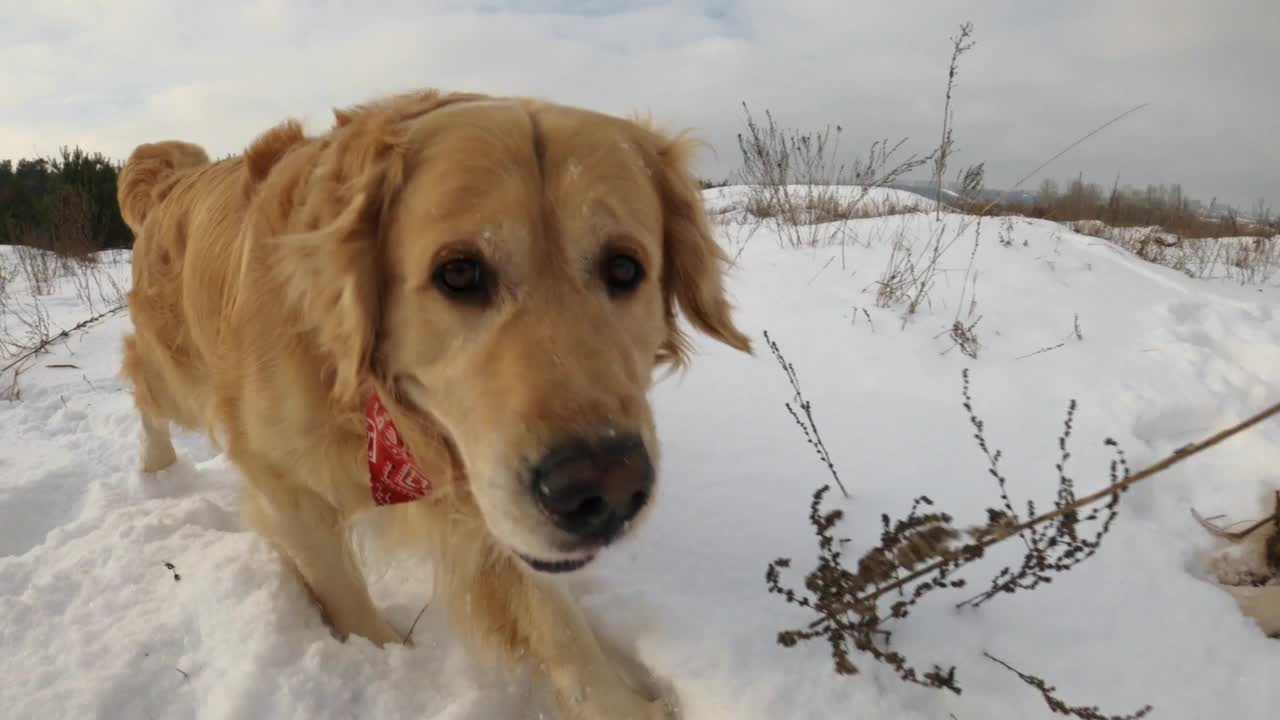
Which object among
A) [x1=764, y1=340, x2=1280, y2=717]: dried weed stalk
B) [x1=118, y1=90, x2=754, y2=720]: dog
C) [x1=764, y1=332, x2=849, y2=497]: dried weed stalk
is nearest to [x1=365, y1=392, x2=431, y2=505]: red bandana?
[x1=118, y1=90, x2=754, y2=720]: dog

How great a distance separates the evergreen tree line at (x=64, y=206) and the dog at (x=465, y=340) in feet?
34.1

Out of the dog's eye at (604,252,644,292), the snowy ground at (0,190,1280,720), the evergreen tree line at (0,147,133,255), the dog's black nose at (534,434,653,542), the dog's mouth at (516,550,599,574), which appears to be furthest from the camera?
the evergreen tree line at (0,147,133,255)

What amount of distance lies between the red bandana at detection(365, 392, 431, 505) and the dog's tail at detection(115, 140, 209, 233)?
6.12ft

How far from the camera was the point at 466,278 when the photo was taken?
1.37m

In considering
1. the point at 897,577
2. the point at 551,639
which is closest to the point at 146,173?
the point at 551,639

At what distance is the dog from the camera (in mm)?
1201

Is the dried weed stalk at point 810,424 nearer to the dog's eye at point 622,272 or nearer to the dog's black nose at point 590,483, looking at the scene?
the dog's eye at point 622,272

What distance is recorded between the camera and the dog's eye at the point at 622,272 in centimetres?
147

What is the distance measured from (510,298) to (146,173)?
7.89ft

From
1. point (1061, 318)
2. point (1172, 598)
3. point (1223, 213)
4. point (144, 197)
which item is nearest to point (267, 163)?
point (144, 197)

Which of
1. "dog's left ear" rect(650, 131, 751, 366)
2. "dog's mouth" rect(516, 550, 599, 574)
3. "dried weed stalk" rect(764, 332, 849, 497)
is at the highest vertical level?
"dog's left ear" rect(650, 131, 751, 366)

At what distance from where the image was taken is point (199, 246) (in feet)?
6.75

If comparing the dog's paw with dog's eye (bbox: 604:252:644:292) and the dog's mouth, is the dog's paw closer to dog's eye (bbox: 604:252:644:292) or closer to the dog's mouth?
the dog's mouth

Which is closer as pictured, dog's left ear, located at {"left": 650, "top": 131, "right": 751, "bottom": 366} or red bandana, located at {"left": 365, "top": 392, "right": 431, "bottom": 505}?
red bandana, located at {"left": 365, "top": 392, "right": 431, "bottom": 505}
